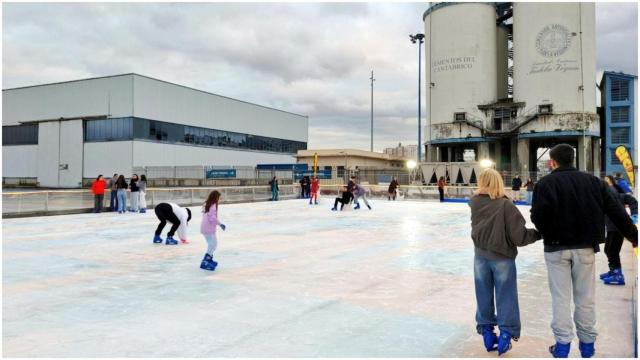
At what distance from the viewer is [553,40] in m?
50.9

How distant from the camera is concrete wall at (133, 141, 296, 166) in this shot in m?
48.6

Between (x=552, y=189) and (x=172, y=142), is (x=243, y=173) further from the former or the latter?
(x=552, y=189)

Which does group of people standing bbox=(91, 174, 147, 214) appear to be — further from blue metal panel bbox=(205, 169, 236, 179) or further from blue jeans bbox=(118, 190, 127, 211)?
blue metal panel bbox=(205, 169, 236, 179)

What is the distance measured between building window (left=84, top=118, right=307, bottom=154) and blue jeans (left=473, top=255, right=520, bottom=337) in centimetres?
4781

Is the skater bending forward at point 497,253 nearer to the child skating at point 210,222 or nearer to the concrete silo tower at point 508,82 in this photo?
the child skating at point 210,222

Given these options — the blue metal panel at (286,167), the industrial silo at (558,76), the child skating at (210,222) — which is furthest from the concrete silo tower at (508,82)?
the child skating at (210,222)

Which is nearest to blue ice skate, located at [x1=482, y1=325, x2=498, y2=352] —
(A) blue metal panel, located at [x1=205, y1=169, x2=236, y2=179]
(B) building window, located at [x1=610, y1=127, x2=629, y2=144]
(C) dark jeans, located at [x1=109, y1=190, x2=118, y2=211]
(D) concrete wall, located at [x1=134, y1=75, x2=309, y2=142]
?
(C) dark jeans, located at [x1=109, y1=190, x2=118, y2=211]

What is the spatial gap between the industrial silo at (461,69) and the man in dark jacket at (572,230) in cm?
5442

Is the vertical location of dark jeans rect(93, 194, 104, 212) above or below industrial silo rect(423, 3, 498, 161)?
below

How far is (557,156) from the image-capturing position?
3961mm

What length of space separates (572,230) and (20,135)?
208ft

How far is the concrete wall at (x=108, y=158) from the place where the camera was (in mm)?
47844

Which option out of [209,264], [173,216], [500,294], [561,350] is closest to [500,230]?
[500,294]

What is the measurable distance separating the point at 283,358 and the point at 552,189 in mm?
2536
